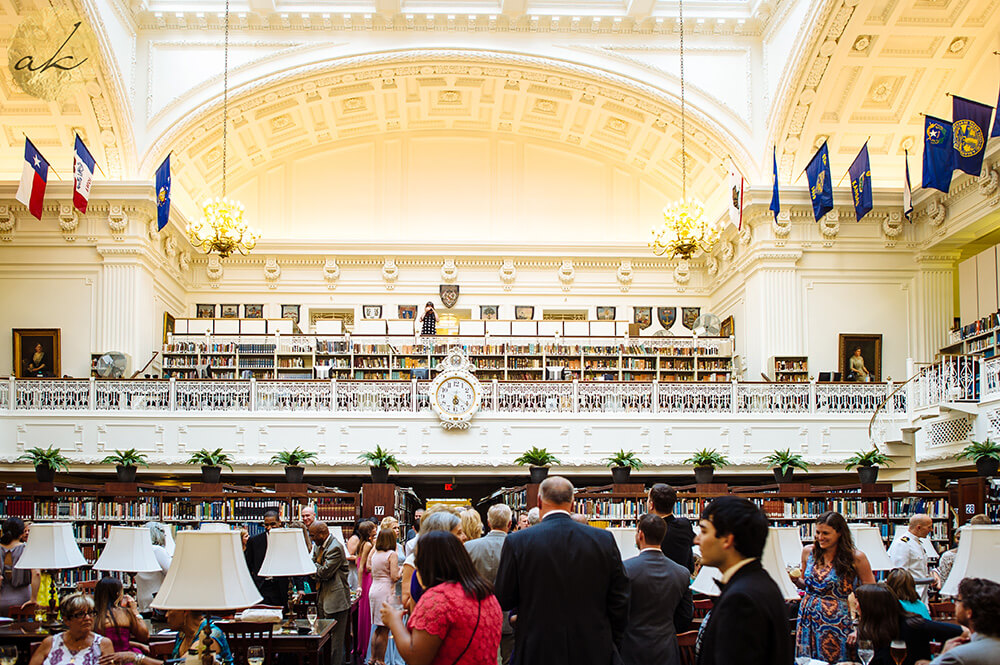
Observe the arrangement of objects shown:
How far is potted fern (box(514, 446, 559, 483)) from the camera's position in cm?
1512

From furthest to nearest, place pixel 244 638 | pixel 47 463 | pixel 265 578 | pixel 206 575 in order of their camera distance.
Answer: pixel 47 463 → pixel 265 578 → pixel 244 638 → pixel 206 575

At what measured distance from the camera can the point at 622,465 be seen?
1533cm

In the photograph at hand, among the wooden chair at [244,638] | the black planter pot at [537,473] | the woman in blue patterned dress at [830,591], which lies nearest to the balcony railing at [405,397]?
the black planter pot at [537,473]

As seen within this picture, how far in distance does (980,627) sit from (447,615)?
185 cm

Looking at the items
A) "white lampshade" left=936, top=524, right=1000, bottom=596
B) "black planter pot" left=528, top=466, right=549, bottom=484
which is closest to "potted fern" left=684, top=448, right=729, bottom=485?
"black planter pot" left=528, top=466, right=549, bottom=484

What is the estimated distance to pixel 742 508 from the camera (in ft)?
10.2

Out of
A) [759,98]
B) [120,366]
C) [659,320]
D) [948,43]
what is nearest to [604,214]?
[659,320]

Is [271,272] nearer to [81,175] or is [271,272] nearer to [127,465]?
[81,175]

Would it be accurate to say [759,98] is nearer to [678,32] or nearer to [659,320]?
[678,32]

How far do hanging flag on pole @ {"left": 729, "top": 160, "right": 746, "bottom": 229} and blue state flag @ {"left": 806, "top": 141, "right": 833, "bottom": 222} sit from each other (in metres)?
1.30

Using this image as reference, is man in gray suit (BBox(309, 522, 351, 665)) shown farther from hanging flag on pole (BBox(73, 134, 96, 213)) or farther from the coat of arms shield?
the coat of arms shield

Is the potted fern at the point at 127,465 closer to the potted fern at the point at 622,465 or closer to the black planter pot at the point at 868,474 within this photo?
the potted fern at the point at 622,465

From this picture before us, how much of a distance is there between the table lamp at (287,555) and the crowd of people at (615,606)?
0.67m

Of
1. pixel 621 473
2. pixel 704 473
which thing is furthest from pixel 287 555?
pixel 704 473
